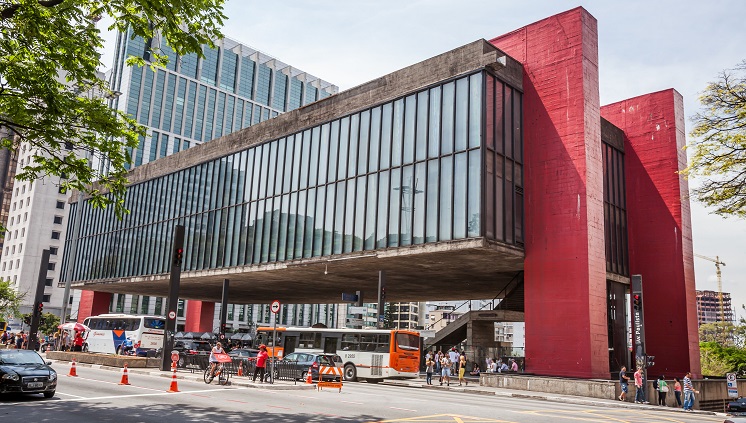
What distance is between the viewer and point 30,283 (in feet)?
337

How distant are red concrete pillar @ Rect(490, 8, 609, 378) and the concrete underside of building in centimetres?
6

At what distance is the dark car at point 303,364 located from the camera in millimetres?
26703

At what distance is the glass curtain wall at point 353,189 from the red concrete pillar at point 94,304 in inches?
560

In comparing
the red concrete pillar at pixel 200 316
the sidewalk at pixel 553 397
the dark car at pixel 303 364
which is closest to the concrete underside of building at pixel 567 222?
the sidewalk at pixel 553 397

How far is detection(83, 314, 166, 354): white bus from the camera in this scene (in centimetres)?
4225

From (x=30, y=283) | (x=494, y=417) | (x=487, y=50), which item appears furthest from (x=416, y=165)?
(x=30, y=283)

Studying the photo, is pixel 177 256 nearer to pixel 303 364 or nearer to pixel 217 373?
pixel 217 373

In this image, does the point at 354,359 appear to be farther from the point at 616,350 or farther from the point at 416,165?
the point at 616,350

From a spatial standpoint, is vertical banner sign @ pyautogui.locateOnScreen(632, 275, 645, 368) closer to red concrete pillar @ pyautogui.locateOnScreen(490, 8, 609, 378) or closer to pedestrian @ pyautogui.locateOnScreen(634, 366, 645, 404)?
pedestrian @ pyautogui.locateOnScreen(634, 366, 645, 404)

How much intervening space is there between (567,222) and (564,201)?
1.16 meters

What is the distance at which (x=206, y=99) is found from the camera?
420 feet

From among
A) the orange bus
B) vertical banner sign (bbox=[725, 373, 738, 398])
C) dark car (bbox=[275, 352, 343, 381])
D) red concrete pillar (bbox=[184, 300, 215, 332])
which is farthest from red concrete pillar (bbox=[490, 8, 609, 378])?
red concrete pillar (bbox=[184, 300, 215, 332])

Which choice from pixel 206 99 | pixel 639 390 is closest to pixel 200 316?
pixel 639 390

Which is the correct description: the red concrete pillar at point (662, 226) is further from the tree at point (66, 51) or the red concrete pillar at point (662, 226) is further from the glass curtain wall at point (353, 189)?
the tree at point (66, 51)
